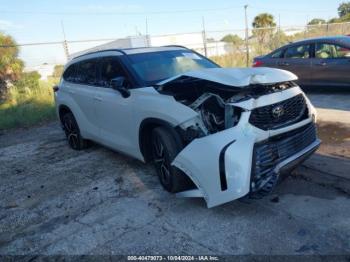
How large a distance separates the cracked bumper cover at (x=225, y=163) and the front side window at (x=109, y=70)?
6.40ft

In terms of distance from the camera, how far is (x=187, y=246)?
127 inches

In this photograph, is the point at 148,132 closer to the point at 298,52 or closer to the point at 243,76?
the point at 243,76

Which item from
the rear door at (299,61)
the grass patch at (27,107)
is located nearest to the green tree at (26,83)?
the grass patch at (27,107)

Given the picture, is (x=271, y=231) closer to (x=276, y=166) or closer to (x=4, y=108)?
(x=276, y=166)

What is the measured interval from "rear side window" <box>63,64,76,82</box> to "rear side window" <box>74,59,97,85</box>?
0.19 m

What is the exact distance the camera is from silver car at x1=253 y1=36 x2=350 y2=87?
28.8 feet

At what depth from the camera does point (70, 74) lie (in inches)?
260

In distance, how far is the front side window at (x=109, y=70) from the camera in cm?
496

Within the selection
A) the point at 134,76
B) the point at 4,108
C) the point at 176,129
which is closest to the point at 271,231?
the point at 176,129

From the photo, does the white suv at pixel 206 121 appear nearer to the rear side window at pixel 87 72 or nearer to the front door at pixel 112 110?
the front door at pixel 112 110

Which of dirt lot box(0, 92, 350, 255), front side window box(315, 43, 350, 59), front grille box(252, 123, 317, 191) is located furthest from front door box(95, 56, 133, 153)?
front side window box(315, 43, 350, 59)

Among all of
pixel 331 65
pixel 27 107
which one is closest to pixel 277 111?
pixel 331 65

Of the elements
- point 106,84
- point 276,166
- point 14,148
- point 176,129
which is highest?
point 106,84

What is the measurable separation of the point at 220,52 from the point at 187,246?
647 inches
